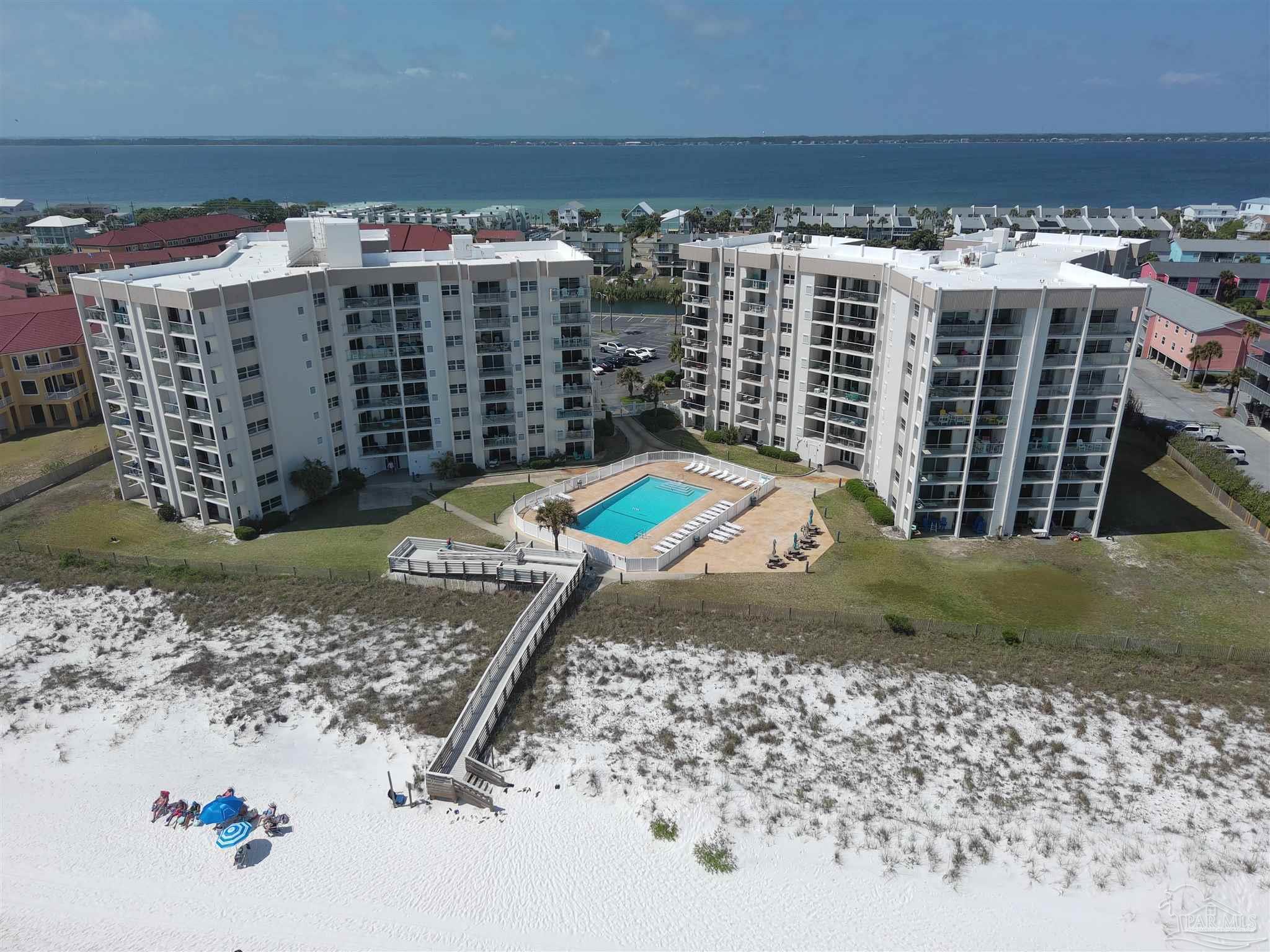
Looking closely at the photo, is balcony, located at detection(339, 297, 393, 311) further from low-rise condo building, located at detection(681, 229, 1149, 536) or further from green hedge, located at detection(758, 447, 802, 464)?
green hedge, located at detection(758, 447, 802, 464)

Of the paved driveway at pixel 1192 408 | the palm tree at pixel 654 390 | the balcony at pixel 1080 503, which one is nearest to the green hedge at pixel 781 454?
the palm tree at pixel 654 390

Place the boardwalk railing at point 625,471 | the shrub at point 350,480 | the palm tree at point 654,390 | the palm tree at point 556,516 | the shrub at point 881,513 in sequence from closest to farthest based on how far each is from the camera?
1. the palm tree at point 556,516
2. the boardwalk railing at point 625,471
3. the shrub at point 881,513
4. the shrub at point 350,480
5. the palm tree at point 654,390

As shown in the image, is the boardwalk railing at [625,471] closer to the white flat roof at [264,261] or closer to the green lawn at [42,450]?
the white flat roof at [264,261]

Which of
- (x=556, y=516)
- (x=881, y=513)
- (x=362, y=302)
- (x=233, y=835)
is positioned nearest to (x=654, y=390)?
(x=881, y=513)

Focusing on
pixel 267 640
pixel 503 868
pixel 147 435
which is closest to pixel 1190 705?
pixel 503 868

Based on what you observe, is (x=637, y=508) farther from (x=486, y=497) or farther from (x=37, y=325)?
(x=37, y=325)
